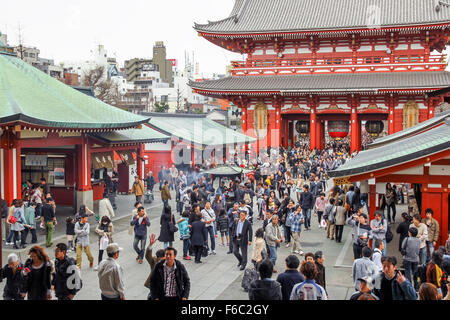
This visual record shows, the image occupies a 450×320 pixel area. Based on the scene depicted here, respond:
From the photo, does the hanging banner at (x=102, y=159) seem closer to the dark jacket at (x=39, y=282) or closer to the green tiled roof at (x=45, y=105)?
the green tiled roof at (x=45, y=105)

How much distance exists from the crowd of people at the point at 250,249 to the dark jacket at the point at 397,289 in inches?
0.6

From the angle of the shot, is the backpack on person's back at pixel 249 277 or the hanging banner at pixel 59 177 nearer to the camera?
the backpack on person's back at pixel 249 277

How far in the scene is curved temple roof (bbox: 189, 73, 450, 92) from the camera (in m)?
35.1

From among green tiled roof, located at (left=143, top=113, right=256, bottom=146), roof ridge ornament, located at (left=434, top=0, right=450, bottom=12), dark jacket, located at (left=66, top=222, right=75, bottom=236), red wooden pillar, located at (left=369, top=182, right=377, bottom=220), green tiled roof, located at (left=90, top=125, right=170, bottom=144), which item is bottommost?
dark jacket, located at (left=66, top=222, right=75, bottom=236)

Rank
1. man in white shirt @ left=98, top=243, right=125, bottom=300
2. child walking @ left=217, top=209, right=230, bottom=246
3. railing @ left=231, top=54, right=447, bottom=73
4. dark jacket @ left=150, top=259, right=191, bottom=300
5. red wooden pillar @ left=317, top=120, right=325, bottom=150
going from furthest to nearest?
red wooden pillar @ left=317, top=120, right=325, bottom=150 → railing @ left=231, top=54, right=447, bottom=73 → child walking @ left=217, top=209, right=230, bottom=246 → man in white shirt @ left=98, top=243, right=125, bottom=300 → dark jacket @ left=150, top=259, right=191, bottom=300

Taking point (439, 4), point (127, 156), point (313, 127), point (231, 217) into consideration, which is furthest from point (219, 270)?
point (439, 4)

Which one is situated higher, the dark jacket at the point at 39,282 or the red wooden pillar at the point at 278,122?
the red wooden pillar at the point at 278,122

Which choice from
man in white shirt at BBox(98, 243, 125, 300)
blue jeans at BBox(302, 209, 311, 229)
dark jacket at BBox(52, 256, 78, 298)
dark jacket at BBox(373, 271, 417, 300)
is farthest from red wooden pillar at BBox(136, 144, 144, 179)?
dark jacket at BBox(373, 271, 417, 300)

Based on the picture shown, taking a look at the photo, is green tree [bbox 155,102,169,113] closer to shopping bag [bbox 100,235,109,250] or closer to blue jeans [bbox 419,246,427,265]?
shopping bag [bbox 100,235,109,250]

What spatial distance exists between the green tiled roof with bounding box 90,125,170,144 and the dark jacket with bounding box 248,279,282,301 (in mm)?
15960

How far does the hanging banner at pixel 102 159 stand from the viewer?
2183cm

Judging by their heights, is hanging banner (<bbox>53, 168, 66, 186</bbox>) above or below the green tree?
below

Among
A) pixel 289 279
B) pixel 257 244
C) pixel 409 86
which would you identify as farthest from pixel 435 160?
pixel 409 86

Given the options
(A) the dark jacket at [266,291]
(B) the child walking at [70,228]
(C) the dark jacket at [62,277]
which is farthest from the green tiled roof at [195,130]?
(A) the dark jacket at [266,291]
